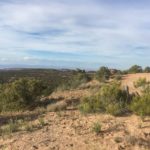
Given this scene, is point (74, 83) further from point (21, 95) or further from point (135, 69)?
point (135, 69)

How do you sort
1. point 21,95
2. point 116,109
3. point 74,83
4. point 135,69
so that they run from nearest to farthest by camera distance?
point 116,109
point 21,95
point 74,83
point 135,69

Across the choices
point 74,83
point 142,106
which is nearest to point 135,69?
point 74,83

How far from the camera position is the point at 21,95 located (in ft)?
67.7

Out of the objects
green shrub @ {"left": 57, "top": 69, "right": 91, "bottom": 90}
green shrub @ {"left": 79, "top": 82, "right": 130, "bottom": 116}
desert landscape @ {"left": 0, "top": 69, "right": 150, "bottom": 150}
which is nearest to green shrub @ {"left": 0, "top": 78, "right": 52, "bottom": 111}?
desert landscape @ {"left": 0, "top": 69, "right": 150, "bottom": 150}

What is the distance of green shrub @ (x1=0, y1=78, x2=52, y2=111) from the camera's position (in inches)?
774

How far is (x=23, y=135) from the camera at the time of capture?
1245cm

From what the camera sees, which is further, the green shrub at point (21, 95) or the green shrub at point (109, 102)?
the green shrub at point (21, 95)

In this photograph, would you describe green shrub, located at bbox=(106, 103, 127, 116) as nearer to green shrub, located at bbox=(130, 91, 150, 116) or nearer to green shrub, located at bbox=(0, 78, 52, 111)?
green shrub, located at bbox=(130, 91, 150, 116)

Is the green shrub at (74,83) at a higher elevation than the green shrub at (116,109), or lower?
higher

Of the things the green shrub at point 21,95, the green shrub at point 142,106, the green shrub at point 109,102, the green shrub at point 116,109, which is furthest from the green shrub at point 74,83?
the green shrub at point 142,106

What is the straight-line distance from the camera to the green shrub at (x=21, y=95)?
19.7 metres

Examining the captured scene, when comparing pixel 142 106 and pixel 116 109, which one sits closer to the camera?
pixel 142 106

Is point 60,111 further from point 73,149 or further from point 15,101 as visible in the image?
point 73,149

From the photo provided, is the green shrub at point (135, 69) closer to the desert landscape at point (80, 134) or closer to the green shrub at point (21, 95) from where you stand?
the green shrub at point (21, 95)
